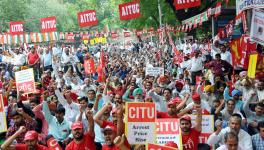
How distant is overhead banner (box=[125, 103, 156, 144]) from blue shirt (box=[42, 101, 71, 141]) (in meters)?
2.35

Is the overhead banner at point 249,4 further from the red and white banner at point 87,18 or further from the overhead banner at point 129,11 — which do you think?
the red and white banner at point 87,18

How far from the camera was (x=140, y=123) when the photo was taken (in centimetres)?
730

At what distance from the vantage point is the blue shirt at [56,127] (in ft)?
30.3

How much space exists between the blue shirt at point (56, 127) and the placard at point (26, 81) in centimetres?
191

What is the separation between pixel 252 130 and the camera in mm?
8664

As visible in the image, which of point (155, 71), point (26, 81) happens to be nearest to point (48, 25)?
point (155, 71)

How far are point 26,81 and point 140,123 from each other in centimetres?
489

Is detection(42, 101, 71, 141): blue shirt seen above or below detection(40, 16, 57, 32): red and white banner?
below

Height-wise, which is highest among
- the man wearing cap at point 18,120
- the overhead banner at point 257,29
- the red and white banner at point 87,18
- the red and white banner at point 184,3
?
the red and white banner at point 184,3

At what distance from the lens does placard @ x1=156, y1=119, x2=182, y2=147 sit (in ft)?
24.9

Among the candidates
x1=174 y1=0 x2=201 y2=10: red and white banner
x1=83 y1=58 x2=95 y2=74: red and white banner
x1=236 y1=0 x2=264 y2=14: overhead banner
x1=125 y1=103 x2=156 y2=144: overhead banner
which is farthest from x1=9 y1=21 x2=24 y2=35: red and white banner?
x1=125 y1=103 x2=156 y2=144: overhead banner

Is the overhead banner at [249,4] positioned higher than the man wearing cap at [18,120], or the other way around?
the overhead banner at [249,4]

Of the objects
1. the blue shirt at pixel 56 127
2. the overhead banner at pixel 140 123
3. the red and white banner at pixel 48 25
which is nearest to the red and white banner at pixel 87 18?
the red and white banner at pixel 48 25

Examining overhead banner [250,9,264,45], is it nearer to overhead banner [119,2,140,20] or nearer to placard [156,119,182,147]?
placard [156,119,182,147]
